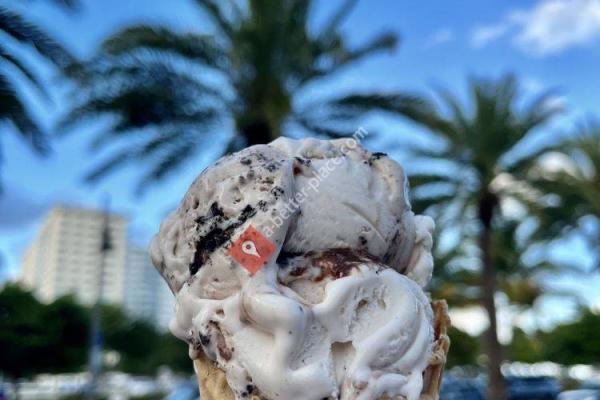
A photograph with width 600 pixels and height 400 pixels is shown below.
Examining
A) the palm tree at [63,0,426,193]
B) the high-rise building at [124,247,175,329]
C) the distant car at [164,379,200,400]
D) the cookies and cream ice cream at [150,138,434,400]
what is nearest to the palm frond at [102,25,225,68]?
the palm tree at [63,0,426,193]

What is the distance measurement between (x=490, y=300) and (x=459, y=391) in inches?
245

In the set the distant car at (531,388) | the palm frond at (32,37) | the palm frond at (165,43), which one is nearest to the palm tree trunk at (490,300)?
the palm frond at (165,43)

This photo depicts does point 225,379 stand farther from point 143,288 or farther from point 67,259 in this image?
point 143,288

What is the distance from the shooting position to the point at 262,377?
2.13 meters

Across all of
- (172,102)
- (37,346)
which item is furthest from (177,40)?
(37,346)

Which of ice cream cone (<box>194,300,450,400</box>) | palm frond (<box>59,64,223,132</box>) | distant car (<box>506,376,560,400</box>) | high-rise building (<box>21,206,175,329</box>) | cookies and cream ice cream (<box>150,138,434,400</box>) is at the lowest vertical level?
high-rise building (<box>21,206,175,329</box>)

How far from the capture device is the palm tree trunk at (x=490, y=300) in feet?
44.9

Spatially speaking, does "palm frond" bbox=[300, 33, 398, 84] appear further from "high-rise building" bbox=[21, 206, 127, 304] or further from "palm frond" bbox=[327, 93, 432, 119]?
"high-rise building" bbox=[21, 206, 127, 304]

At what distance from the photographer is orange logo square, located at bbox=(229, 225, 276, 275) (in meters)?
2.28

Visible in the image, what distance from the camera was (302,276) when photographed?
2389mm

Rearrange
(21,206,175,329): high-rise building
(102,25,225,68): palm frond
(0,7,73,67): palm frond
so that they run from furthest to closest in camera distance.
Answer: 1. (21,206,175,329): high-rise building
2. (102,25,225,68): palm frond
3. (0,7,73,67): palm frond

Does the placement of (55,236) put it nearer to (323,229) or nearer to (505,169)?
(505,169)

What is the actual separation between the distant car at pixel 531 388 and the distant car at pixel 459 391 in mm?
1409

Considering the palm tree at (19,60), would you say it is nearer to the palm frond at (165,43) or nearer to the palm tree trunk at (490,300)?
the palm frond at (165,43)
